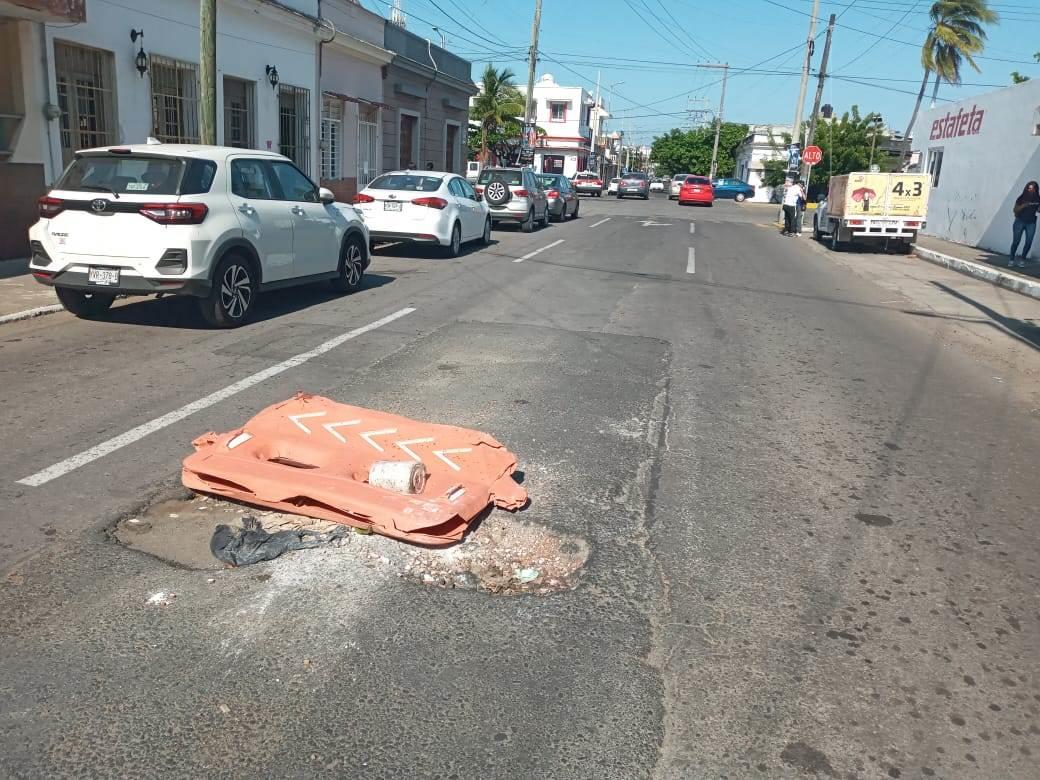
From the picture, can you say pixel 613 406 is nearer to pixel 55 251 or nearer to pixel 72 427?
pixel 72 427

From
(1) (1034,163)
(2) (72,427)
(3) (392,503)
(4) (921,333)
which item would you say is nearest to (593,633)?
(3) (392,503)

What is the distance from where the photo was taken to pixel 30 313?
9156 mm

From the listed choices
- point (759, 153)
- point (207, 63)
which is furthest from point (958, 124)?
point (759, 153)

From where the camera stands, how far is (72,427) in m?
5.59

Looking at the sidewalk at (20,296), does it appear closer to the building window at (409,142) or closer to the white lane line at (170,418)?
the white lane line at (170,418)

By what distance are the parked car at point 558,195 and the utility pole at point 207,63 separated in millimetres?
15364

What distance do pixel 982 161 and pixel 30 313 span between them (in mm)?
23504

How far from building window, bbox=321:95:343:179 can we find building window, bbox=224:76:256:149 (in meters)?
3.51

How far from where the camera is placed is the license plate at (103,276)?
8172 mm

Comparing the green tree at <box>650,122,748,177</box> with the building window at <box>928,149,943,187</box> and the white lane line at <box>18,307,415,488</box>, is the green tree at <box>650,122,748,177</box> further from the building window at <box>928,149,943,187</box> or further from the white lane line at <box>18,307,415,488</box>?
the white lane line at <box>18,307,415,488</box>

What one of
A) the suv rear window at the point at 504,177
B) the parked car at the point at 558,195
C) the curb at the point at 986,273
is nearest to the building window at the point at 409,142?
the parked car at the point at 558,195

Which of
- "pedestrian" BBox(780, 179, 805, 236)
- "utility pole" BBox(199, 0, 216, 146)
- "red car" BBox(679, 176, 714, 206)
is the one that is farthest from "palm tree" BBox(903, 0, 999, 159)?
"utility pole" BBox(199, 0, 216, 146)

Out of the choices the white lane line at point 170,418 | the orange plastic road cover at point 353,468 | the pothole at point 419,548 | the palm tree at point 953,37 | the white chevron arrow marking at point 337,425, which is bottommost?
the white lane line at point 170,418

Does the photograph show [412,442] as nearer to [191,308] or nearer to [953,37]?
[191,308]
